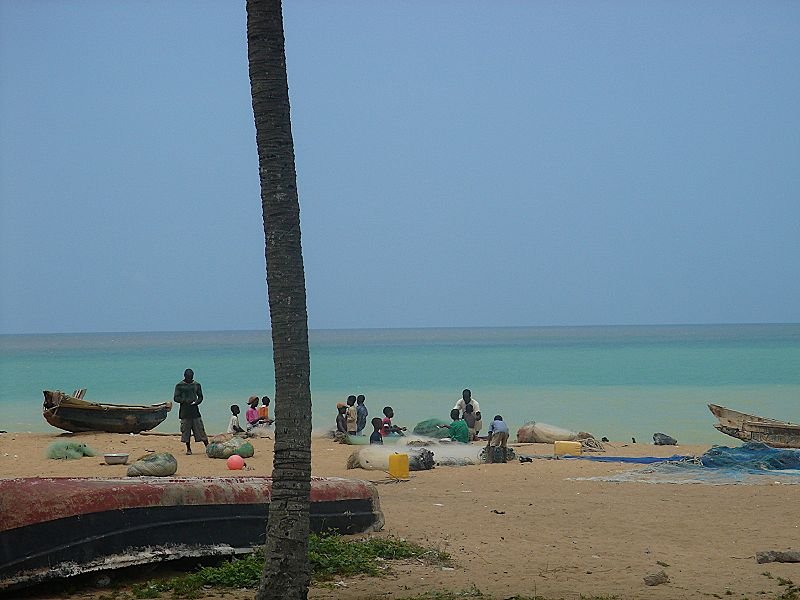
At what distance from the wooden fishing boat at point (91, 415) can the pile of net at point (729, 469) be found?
511 inches

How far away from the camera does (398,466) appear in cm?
1619

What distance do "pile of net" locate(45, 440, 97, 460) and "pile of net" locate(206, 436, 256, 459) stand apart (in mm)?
2333

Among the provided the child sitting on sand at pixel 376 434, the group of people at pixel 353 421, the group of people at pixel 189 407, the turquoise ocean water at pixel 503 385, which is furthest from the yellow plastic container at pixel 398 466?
the turquoise ocean water at pixel 503 385

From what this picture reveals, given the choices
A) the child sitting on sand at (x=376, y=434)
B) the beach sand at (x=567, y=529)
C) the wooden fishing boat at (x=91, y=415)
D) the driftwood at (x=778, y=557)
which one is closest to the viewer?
the beach sand at (x=567, y=529)

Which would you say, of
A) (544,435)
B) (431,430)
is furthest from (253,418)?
(544,435)

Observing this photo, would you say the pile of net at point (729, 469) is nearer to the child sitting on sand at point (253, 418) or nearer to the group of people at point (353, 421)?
the group of people at point (353, 421)

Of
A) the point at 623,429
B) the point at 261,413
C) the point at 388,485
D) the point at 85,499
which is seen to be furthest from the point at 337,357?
the point at 85,499

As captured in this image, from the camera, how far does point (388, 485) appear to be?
A: 15.4 m

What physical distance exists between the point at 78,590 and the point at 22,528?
69 centimetres

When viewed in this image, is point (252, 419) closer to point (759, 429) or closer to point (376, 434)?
point (376, 434)

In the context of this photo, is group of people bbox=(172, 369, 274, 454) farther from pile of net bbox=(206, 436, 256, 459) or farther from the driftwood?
the driftwood

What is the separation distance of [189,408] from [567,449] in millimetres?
7480

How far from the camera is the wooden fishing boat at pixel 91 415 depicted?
80.6 feet

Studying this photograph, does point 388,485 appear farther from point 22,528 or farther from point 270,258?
point 270,258
